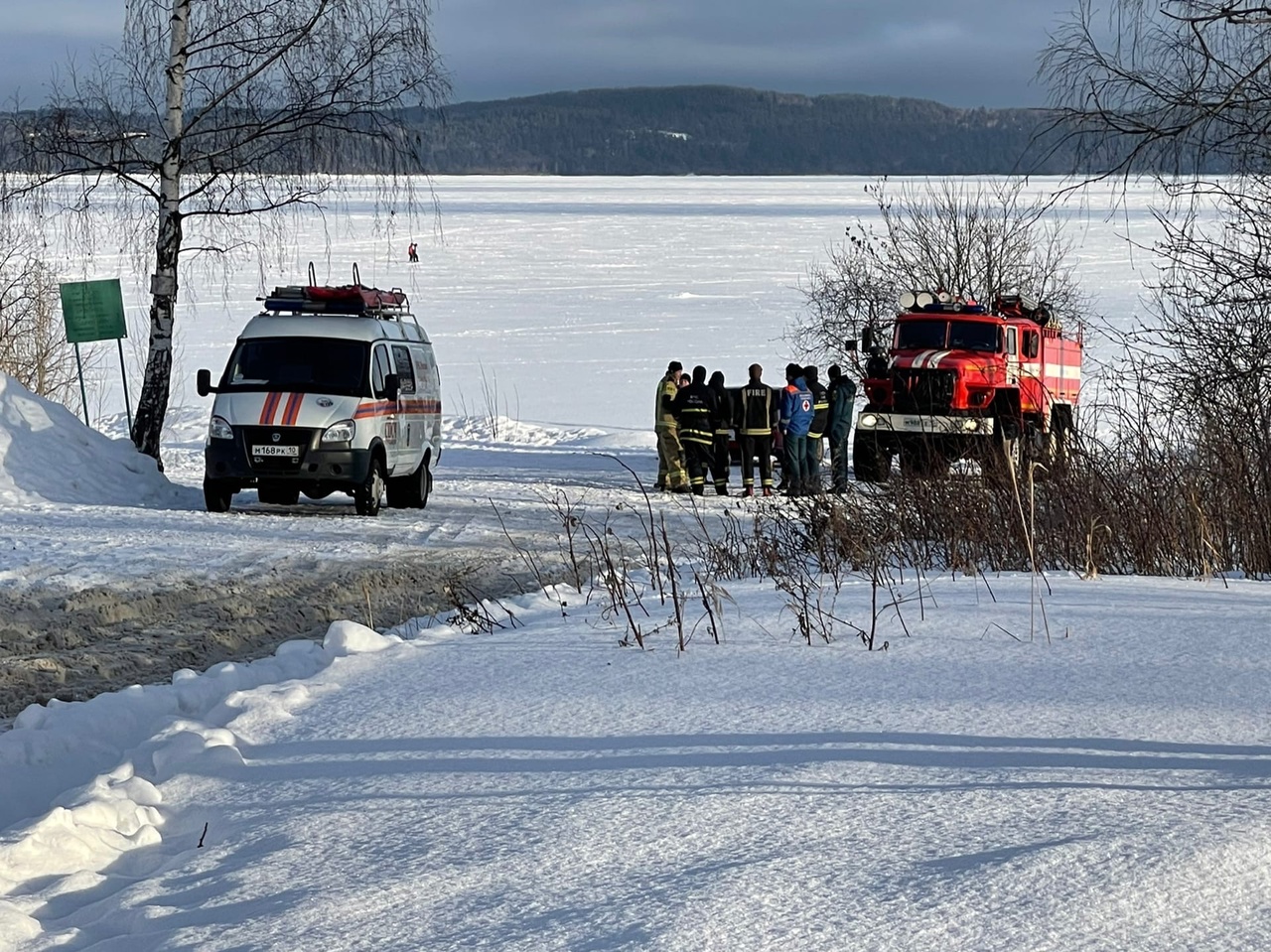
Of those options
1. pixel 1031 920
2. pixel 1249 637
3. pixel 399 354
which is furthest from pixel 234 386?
pixel 1031 920

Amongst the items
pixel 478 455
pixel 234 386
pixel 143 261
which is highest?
pixel 143 261

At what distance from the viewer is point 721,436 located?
21234mm

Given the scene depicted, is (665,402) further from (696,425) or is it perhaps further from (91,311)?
(91,311)

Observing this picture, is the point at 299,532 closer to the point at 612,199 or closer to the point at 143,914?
the point at 143,914

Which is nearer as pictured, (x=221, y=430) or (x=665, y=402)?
(x=221, y=430)

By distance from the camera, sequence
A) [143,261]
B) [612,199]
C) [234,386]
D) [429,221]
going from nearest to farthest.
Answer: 1. [234,386]
2. [143,261]
3. [429,221]
4. [612,199]

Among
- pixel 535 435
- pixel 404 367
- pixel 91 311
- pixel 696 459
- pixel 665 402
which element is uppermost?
pixel 91 311

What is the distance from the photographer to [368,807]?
4.56 metres

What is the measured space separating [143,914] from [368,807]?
83cm

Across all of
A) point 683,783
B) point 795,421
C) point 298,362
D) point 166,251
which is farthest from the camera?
point 795,421

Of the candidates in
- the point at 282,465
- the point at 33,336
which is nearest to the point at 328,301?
the point at 282,465

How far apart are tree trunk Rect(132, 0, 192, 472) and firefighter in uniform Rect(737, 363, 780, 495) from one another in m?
7.00

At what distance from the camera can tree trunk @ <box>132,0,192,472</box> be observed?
17828 mm

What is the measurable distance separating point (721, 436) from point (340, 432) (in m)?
6.30
